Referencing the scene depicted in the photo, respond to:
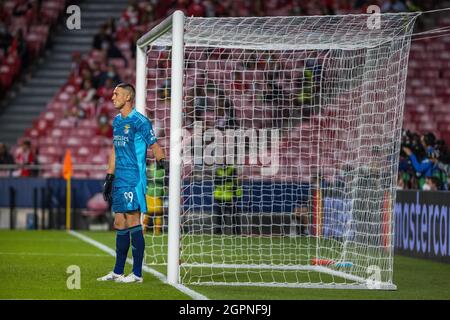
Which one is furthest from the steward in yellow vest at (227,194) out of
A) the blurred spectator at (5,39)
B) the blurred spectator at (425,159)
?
the blurred spectator at (5,39)

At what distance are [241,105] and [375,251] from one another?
19.3 feet

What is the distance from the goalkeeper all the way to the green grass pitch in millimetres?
455

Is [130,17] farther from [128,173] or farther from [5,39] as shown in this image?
[128,173]

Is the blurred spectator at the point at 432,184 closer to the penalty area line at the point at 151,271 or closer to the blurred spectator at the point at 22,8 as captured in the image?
the penalty area line at the point at 151,271

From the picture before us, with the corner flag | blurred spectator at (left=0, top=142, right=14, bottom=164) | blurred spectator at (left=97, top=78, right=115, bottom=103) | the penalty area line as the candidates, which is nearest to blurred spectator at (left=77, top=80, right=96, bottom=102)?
blurred spectator at (left=97, top=78, right=115, bottom=103)

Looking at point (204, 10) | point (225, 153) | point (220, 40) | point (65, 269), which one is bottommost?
point (65, 269)

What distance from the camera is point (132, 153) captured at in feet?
36.3

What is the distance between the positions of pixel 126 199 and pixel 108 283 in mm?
818

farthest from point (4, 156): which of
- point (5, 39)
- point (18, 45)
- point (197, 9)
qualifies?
point (197, 9)

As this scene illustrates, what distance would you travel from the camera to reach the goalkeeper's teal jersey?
11023mm

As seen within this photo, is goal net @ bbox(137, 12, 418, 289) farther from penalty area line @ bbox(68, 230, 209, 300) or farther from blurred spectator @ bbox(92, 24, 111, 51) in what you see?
blurred spectator @ bbox(92, 24, 111, 51)
